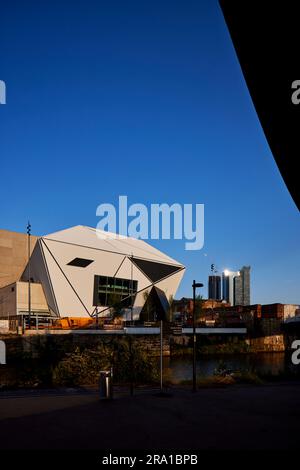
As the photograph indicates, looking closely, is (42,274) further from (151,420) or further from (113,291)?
(151,420)

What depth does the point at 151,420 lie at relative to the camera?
9.25 meters

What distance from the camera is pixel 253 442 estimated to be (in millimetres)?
7516

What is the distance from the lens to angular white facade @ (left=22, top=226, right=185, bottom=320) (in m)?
60.2

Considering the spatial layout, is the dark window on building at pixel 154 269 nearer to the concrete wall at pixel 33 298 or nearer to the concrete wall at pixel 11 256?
the concrete wall at pixel 33 298

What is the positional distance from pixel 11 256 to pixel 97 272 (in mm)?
20636

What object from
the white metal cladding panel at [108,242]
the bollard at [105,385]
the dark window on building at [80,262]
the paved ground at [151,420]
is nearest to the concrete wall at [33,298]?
the dark window on building at [80,262]

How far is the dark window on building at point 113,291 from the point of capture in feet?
209

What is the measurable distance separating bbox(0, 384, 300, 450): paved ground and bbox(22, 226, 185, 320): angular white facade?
1904 inches

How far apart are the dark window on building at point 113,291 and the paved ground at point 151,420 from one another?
4981 centimetres

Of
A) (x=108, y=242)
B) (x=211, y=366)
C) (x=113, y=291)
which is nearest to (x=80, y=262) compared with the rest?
(x=108, y=242)

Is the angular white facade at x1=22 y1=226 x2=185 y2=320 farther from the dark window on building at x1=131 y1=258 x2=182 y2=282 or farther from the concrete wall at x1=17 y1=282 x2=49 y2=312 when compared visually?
the concrete wall at x1=17 y1=282 x2=49 y2=312
